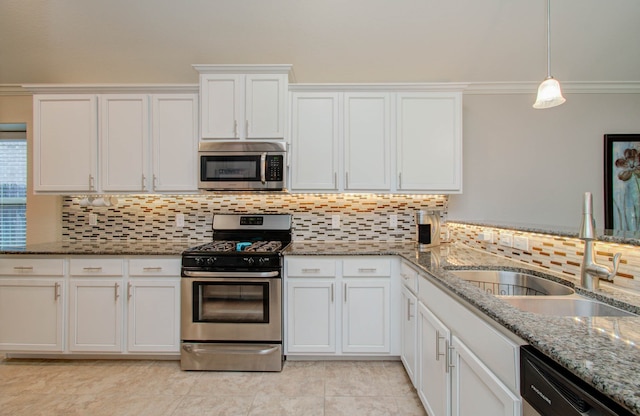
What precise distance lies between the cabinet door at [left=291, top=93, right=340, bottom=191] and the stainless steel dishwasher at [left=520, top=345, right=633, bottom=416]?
1.98 m

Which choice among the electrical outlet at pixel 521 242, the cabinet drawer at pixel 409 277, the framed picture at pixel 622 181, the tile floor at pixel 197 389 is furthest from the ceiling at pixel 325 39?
the tile floor at pixel 197 389

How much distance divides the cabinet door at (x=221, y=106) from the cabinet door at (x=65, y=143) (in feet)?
3.30

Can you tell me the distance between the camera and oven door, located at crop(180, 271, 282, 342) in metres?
2.32

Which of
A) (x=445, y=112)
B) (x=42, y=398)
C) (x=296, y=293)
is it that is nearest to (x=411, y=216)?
(x=445, y=112)

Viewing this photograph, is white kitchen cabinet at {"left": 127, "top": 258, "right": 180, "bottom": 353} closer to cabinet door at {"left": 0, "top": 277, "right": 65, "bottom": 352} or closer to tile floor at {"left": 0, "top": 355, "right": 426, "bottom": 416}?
tile floor at {"left": 0, "top": 355, "right": 426, "bottom": 416}

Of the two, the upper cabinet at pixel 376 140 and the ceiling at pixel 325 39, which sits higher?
the ceiling at pixel 325 39

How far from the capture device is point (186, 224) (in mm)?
3004

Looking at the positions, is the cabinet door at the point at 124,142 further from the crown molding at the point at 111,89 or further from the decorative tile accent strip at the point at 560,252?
the decorative tile accent strip at the point at 560,252

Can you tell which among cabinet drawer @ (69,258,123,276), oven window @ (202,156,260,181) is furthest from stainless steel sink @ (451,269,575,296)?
cabinet drawer @ (69,258,123,276)

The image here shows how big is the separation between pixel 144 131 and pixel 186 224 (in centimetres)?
94

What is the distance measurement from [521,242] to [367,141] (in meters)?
1.40

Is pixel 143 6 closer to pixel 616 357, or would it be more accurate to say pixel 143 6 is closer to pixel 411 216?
pixel 411 216

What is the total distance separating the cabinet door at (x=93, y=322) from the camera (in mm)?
2398

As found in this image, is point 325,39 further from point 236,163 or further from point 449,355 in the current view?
point 449,355
